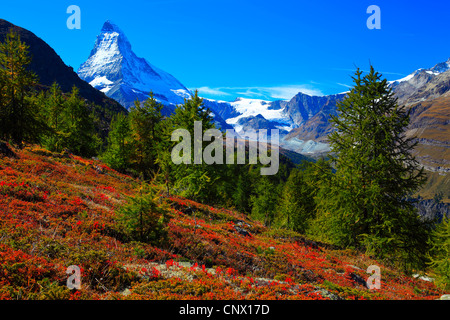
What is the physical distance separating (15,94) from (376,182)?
93.4 feet

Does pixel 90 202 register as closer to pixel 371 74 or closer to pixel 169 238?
pixel 169 238

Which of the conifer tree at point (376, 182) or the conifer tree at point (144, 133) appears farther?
the conifer tree at point (144, 133)

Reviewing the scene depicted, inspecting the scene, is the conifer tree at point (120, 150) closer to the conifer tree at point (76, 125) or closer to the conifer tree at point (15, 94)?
the conifer tree at point (76, 125)

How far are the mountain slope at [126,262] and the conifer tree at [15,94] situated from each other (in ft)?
26.7

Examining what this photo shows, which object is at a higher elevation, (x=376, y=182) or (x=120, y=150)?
(x=120, y=150)

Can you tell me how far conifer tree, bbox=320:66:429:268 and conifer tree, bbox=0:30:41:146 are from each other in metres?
25.3

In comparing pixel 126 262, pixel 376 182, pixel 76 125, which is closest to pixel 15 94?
pixel 76 125

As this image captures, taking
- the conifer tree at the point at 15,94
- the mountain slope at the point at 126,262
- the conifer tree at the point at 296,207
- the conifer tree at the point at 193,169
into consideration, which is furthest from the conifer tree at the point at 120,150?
the conifer tree at the point at 296,207

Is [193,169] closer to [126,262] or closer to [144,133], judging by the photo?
[144,133]

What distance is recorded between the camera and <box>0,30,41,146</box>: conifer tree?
20469 mm

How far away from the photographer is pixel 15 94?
21000 mm

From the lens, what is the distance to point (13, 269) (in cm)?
526

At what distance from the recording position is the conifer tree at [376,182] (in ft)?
44.2
